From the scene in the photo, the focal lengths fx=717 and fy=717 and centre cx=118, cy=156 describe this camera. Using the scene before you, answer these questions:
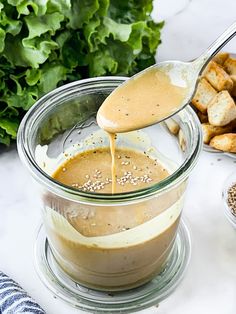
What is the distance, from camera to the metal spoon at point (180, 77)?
44.4 inches

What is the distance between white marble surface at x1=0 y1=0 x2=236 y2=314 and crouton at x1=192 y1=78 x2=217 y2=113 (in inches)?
4.2

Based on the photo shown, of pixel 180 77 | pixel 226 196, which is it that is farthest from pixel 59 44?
pixel 226 196

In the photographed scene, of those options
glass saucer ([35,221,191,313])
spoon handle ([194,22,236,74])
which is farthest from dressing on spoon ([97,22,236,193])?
glass saucer ([35,221,191,313])

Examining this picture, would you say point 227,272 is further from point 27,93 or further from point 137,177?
point 27,93

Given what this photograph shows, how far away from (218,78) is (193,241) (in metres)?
0.38

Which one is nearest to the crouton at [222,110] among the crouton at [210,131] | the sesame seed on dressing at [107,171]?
the crouton at [210,131]

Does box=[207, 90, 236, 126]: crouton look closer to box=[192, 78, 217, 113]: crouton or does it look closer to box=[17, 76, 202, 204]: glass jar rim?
box=[192, 78, 217, 113]: crouton

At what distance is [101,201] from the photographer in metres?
1.03

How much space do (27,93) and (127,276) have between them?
442 millimetres

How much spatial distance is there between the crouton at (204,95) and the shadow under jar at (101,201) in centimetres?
24

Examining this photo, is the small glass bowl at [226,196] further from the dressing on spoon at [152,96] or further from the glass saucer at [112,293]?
the dressing on spoon at [152,96]

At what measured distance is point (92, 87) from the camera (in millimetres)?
1251

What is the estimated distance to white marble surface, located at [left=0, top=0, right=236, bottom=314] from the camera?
1.20 metres

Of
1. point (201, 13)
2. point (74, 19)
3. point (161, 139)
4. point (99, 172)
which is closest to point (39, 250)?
point (99, 172)
